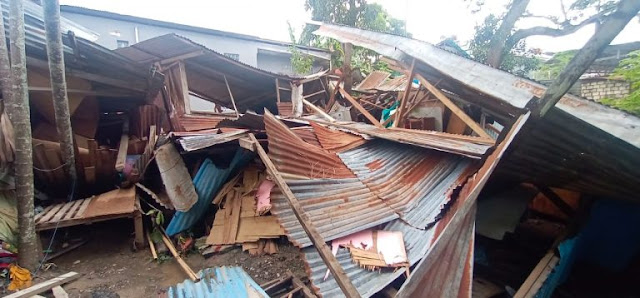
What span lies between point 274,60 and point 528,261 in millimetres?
14386

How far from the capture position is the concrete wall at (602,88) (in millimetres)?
8878

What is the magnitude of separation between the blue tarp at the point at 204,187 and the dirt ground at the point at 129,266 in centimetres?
65

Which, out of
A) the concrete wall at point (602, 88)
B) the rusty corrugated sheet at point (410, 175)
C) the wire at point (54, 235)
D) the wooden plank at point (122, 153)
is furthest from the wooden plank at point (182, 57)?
the concrete wall at point (602, 88)

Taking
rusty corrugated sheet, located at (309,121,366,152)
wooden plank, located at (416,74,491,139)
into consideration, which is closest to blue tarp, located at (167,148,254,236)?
rusty corrugated sheet, located at (309,121,366,152)

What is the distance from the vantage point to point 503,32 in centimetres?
1010

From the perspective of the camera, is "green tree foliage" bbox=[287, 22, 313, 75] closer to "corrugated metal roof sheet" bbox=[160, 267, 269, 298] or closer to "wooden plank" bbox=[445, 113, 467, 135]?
"wooden plank" bbox=[445, 113, 467, 135]

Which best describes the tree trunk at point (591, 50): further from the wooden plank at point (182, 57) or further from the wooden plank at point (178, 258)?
the wooden plank at point (182, 57)

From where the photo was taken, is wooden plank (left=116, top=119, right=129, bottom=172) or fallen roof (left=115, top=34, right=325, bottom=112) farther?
fallen roof (left=115, top=34, right=325, bottom=112)

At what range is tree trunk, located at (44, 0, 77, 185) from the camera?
4.85m

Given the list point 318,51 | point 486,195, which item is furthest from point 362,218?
→ point 318,51

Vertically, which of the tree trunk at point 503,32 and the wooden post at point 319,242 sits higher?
the tree trunk at point 503,32

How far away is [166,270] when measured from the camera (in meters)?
5.05

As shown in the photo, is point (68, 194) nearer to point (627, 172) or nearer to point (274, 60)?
point (627, 172)

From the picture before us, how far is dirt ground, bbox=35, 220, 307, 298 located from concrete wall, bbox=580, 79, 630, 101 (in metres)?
9.88
